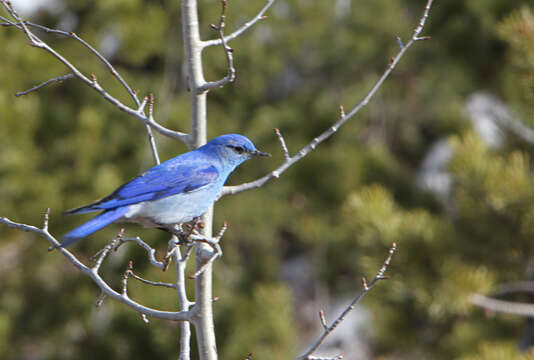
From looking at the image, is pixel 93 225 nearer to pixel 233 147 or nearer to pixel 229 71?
pixel 229 71

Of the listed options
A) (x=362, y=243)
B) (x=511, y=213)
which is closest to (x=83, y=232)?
(x=362, y=243)

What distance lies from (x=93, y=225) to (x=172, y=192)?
1.98ft

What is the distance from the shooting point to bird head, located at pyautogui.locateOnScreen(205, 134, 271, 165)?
3055 millimetres

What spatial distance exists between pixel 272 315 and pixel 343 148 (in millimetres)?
2470

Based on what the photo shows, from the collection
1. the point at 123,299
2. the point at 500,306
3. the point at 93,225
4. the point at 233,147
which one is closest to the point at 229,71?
the point at 93,225

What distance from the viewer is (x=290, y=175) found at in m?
6.97

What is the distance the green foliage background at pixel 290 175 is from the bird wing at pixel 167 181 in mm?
1406

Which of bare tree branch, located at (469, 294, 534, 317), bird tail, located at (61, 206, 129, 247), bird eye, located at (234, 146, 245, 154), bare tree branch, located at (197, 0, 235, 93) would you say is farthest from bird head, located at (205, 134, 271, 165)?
bare tree branch, located at (469, 294, 534, 317)

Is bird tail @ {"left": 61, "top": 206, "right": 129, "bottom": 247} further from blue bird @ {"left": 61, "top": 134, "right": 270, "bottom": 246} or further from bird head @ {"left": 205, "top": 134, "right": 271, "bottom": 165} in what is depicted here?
bird head @ {"left": 205, "top": 134, "right": 271, "bottom": 165}

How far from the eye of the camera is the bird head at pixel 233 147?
3055mm

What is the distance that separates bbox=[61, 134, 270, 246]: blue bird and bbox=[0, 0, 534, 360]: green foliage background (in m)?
1.33

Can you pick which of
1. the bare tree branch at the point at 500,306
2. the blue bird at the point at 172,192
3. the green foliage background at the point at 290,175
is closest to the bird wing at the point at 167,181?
the blue bird at the point at 172,192

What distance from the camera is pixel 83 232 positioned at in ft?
6.68

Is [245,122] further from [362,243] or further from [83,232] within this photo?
[83,232]
